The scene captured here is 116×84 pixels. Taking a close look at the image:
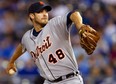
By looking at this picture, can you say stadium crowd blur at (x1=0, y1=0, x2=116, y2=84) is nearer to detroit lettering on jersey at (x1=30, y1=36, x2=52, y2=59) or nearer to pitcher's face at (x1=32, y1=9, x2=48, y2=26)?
detroit lettering on jersey at (x1=30, y1=36, x2=52, y2=59)

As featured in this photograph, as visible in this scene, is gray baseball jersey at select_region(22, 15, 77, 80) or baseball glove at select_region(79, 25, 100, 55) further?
gray baseball jersey at select_region(22, 15, 77, 80)

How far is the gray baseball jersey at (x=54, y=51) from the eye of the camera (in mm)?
4805

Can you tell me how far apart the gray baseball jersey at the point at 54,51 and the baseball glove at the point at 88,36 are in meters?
0.55

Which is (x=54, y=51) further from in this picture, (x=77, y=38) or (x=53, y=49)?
(x=77, y=38)

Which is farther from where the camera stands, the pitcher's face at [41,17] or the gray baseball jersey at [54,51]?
the pitcher's face at [41,17]

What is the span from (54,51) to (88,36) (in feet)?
2.83

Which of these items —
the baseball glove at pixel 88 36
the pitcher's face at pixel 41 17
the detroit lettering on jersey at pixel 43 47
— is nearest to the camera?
the baseball glove at pixel 88 36

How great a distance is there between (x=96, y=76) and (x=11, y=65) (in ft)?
8.43

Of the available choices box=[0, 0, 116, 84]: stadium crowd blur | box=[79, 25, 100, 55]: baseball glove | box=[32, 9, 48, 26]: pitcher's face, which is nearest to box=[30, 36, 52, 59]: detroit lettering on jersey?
box=[32, 9, 48, 26]: pitcher's face

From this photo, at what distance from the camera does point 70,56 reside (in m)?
4.89

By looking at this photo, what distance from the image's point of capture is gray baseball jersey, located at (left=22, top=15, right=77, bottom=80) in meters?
4.80

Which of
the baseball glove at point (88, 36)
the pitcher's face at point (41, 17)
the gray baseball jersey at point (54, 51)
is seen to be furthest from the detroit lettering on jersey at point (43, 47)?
the baseball glove at point (88, 36)

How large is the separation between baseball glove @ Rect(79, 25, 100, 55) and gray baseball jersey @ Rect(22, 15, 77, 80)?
1.80 ft

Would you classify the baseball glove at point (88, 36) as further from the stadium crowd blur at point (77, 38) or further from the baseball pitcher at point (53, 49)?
the stadium crowd blur at point (77, 38)
